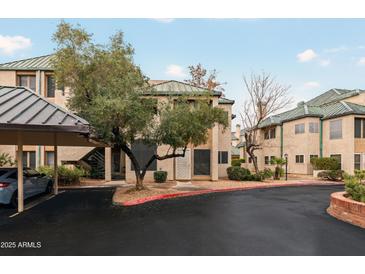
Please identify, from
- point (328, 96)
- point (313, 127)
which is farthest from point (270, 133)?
point (328, 96)

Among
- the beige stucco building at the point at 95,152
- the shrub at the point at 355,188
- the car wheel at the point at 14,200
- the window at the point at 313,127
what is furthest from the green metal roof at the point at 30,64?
Answer: the window at the point at 313,127

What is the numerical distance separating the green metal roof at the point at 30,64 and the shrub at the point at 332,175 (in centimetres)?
2713

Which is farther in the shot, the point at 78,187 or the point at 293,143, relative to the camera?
the point at 293,143

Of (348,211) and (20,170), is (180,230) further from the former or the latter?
(20,170)

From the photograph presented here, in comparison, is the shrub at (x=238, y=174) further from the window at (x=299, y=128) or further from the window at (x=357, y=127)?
Answer: the window at (x=357, y=127)

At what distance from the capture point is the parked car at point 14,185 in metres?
9.31

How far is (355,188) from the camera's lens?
8.59m

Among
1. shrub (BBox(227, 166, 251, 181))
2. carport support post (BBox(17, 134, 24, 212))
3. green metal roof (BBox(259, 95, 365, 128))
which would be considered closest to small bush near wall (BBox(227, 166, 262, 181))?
shrub (BBox(227, 166, 251, 181))

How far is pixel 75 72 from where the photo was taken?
12.0 m

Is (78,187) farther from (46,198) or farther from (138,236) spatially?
(138,236)

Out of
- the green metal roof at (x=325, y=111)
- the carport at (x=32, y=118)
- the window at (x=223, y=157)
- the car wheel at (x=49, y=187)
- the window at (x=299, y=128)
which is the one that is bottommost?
the car wheel at (x=49, y=187)

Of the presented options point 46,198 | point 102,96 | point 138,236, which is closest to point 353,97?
point 102,96

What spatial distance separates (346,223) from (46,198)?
13460mm

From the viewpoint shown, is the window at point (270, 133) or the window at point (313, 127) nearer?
the window at point (313, 127)
